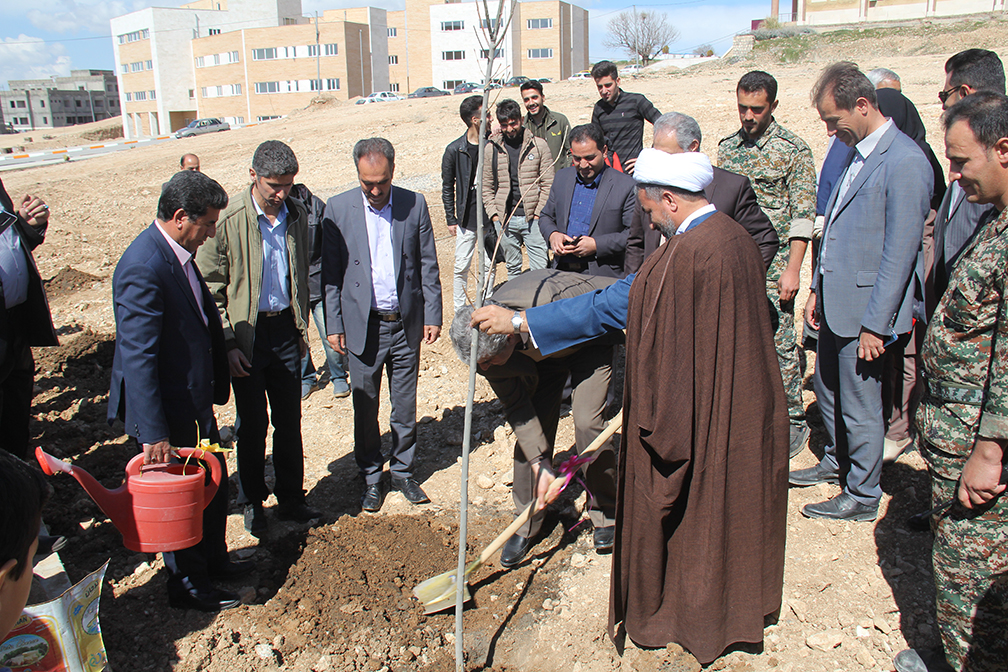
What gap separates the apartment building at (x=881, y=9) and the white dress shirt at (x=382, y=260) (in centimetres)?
3642

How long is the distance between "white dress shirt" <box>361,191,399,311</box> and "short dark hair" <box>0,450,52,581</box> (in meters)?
2.55

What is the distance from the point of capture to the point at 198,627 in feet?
9.41

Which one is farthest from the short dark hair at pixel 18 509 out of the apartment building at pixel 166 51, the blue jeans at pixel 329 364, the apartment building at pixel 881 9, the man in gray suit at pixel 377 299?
the apartment building at pixel 166 51

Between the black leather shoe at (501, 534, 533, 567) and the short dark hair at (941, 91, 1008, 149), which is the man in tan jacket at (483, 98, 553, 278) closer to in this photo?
the black leather shoe at (501, 534, 533, 567)

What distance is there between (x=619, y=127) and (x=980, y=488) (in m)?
5.07

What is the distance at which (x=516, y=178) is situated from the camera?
5.79 meters

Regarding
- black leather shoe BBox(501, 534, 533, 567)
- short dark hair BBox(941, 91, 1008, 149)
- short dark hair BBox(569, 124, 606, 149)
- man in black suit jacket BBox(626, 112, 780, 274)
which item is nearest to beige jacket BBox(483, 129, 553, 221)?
short dark hair BBox(569, 124, 606, 149)

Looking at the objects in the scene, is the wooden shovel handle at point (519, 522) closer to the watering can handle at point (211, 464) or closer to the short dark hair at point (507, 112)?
the watering can handle at point (211, 464)

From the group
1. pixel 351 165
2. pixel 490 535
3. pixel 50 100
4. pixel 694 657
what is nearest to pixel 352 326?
pixel 490 535

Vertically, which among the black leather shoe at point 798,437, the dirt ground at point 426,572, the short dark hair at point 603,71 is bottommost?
the dirt ground at point 426,572

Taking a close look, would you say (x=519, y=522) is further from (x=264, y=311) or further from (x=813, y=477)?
(x=813, y=477)

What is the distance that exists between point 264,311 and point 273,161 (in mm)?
765

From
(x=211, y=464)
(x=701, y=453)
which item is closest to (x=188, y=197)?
(x=211, y=464)

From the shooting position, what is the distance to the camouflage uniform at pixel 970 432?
1.98 meters
